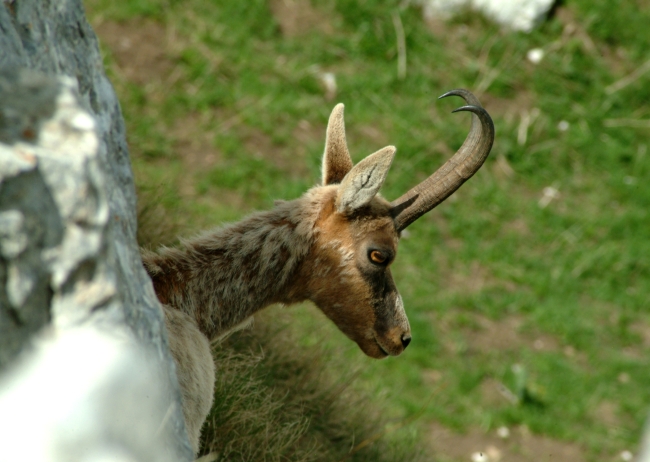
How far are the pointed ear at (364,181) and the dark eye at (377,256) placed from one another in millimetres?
257

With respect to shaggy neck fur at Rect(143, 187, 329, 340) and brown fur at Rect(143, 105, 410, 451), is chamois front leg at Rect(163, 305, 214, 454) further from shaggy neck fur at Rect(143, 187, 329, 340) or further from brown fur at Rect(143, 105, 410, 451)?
shaggy neck fur at Rect(143, 187, 329, 340)

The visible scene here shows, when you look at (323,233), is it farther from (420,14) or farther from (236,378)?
(420,14)

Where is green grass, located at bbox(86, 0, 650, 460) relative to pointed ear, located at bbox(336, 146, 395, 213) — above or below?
below

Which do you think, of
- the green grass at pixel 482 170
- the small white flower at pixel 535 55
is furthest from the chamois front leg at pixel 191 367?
the small white flower at pixel 535 55

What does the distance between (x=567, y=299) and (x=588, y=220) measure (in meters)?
1.04

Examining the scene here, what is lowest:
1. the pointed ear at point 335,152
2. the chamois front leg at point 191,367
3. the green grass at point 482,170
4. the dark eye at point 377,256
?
the green grass at point 482,170

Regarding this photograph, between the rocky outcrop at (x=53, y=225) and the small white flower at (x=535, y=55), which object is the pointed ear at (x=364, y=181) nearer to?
the rocky outcrop at (x=53, y=225)

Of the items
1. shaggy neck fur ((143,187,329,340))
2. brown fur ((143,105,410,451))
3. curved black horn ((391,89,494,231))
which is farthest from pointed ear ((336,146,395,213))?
curved black horn ((391,89,494,231))

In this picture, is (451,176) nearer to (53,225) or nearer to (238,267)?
(238,267)

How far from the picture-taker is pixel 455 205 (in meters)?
7.85

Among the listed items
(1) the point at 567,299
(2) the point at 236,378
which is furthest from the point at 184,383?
(1) the point at 567,299

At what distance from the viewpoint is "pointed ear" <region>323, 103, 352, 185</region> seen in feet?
13.2

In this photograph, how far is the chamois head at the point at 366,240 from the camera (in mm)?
3746

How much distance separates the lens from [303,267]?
377 cm
